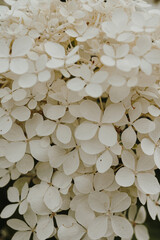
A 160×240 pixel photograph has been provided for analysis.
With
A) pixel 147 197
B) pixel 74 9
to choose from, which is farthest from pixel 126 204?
pixel 74 9

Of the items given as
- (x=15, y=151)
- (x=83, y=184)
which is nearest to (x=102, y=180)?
(x=83, y=184)

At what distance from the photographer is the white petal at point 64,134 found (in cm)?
50

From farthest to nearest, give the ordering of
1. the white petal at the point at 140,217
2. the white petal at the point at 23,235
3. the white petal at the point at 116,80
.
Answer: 1. the white petal at the point at 140,217
2. the white petal at the point at 23,235
3. the white petal at the point at 116,80

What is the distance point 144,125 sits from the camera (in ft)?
1.68

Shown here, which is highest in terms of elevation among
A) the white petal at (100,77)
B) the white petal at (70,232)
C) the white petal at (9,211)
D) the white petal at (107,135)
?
the white petal at (100,77)

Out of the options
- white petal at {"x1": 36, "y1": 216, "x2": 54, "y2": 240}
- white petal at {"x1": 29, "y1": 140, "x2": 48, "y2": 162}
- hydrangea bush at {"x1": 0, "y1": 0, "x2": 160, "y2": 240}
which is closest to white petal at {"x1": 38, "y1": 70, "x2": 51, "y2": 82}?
hydrangea bush at {"x1": 0, "y1": 0, "x2": 160, "y2": 240}

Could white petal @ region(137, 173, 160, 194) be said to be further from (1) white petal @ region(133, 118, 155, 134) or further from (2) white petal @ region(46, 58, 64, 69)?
(2) white petal @ region(46, 58, 64, 69)

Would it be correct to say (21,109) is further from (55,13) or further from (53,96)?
(55,13)

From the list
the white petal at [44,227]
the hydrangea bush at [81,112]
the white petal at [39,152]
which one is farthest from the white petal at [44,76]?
the white petal at [44,227]

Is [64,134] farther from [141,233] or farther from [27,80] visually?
[141,233]

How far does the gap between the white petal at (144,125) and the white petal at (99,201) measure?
0.10 metres

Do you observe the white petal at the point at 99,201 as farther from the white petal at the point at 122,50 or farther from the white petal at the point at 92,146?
the white petal at the point at 122,50

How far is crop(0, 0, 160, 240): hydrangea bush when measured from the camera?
0.48 m

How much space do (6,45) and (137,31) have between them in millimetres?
181
